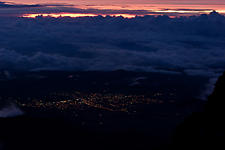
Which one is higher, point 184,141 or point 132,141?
point 184,141

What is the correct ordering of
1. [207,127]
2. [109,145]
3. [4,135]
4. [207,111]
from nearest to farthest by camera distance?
[207,127]
[207,111]
[109,145]
[4,135]

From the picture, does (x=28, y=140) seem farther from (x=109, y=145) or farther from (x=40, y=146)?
(x=109, y=145)

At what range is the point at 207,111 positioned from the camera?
250 feet

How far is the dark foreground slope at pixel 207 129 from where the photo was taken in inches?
2335

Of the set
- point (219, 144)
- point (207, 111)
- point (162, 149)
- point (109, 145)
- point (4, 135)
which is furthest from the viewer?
point (4, 135)

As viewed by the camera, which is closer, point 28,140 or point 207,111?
point 207,111

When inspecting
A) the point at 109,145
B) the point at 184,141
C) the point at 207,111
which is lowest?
the point at 109,145

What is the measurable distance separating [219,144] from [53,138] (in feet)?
477

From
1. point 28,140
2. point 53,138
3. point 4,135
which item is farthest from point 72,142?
point 4,135

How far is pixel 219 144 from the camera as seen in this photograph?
56.5 m

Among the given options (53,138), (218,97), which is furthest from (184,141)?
(53,138)

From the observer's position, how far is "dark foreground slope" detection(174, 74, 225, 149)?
59.3m

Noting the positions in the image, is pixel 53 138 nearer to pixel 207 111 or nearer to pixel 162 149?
pixel 162 149

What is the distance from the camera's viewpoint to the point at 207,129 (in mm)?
64688
